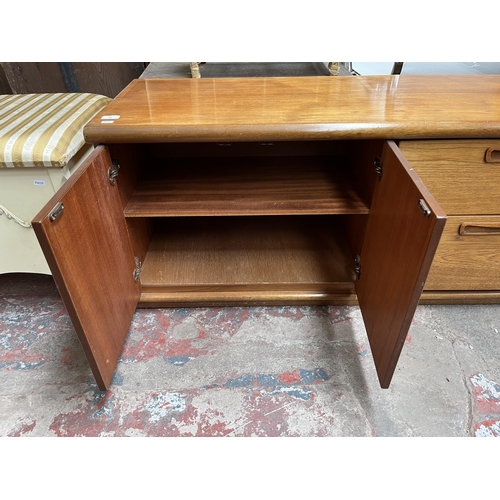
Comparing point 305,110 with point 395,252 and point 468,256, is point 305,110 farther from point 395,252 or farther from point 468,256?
point 468,256

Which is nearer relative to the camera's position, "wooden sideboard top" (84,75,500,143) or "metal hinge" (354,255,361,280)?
"wooden sideboard top" (84,75,500,143)

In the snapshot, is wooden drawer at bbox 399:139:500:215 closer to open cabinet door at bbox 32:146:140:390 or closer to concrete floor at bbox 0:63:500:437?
concrete floor at bbox 0:63:500:437

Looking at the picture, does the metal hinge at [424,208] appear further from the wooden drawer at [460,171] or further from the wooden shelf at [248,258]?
the wooden shelf at [248,258]

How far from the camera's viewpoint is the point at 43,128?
0.86 m

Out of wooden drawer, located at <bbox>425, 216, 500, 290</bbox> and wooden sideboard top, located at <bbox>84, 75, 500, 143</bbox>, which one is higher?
wooden sideboard top, located at <bbox>84, 75, 500, 143</bbox>

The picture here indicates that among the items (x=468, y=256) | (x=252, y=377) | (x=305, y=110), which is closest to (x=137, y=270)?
(x=252, y=377)

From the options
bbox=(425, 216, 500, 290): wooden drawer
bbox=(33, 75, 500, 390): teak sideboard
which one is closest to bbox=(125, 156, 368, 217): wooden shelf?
bbox=(33, 75, 500, 390): teak sideboard

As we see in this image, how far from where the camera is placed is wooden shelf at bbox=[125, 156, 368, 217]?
0.84 metres

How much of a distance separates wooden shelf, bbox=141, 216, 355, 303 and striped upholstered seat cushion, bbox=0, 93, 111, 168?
0.36 meters

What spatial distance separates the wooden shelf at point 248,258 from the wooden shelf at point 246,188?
0.21m

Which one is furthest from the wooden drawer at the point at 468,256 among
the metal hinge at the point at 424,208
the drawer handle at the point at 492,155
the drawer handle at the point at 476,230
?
the metal hinge at the point at 424,208

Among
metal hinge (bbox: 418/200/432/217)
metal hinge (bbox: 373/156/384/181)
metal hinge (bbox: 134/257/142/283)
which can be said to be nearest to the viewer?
metal hinge (bbox: 418/200/432/217)

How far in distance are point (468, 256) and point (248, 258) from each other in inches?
21.7

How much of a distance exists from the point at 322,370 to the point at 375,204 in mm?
392
